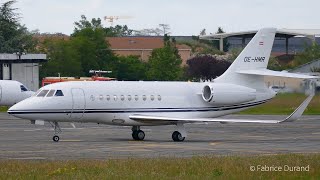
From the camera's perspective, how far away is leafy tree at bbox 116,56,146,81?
102m

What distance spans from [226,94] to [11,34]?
6776 cm

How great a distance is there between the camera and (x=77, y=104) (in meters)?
37.0

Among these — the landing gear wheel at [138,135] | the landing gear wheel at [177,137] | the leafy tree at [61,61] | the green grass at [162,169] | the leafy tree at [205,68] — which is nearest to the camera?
the green grass at [162,169]

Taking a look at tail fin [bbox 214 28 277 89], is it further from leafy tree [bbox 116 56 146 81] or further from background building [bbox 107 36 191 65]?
background building [bbox 107 36 191 65]

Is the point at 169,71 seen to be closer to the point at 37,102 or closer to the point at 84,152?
the point at 37,102

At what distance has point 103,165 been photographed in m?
23.2

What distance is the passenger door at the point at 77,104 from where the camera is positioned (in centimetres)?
3703

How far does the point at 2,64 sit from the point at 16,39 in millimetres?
19600

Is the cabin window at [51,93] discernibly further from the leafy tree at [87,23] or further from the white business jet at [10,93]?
the leafy tree at [87,23]

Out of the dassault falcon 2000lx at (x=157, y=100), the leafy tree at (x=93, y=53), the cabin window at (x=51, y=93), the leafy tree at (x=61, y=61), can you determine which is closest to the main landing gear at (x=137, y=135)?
the dassault falcon 2000lx at (x=157, y=100)

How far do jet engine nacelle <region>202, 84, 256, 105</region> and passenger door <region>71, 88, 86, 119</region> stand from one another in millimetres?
5672

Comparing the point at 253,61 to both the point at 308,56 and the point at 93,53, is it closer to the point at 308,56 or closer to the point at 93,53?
the point at 308,56

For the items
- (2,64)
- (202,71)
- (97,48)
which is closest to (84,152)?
(2,64)

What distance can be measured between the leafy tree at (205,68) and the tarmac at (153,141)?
145 ft
